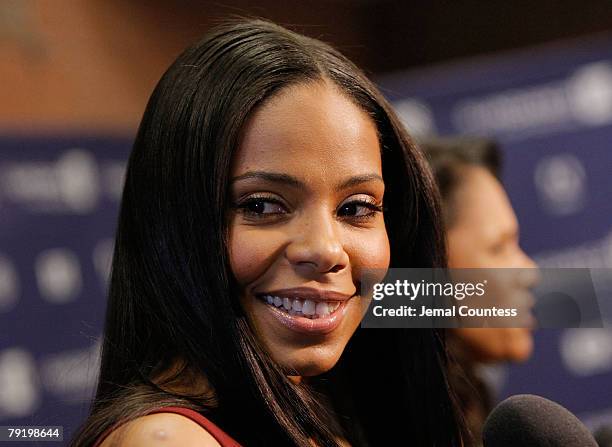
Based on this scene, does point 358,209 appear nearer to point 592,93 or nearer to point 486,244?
point 486,244

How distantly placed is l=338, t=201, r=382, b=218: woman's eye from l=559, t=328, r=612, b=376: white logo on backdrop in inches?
69.5

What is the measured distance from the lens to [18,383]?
2439mm

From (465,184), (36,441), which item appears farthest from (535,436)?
(465,184)

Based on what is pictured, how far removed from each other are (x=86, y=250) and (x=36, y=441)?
126cm

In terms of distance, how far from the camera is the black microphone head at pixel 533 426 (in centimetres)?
100

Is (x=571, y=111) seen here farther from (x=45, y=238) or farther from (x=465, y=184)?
(x=45, y=238)

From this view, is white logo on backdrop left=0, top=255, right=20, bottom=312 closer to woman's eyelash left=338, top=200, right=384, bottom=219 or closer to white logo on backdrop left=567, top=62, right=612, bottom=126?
woman's eyelash left=338, top=200, right=384, bottom=219

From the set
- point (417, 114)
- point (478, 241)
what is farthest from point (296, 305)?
point (417, 114)

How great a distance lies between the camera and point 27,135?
8.37ft

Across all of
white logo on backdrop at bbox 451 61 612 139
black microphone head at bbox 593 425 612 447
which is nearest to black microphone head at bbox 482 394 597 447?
black microphone head at bbox 593 425 612 447

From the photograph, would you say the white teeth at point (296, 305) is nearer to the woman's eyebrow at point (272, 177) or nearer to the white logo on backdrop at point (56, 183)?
the woman's eyebrow at point (272, 177)

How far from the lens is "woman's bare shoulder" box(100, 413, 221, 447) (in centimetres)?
100

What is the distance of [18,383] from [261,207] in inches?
58.6

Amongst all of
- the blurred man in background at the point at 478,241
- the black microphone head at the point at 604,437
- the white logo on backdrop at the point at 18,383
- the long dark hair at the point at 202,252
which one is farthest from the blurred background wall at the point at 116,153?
the black microphone head at the point at 604,437
